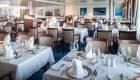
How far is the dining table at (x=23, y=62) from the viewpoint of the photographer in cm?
227

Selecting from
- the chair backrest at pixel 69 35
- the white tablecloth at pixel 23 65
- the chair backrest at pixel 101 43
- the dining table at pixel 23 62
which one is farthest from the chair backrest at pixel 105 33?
the white tablecloth at pixel 23 65

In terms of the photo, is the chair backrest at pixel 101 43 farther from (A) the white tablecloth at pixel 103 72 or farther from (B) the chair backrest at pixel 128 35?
(B) the chair backrest at pixel 128 35

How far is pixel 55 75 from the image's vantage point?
175cm

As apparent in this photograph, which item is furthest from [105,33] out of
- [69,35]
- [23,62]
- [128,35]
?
[23,62]

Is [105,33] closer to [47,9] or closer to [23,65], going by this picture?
[23,65]

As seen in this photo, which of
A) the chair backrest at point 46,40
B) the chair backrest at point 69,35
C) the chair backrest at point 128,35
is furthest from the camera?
the chair backrest at point 69,35

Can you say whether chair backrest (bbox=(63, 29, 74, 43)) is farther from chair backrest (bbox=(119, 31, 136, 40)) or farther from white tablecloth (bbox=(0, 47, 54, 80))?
white tablecloth (bbox=(0, 47, 54, 80))

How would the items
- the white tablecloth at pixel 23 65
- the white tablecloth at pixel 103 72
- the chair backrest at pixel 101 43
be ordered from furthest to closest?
the chair backrest at pixel 101 43, the white tablecloth at pixel 23 65, the white tablecloth at pixel 103 72

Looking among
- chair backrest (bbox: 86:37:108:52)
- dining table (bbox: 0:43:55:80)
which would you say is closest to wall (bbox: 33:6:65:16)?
chair backrest (bbox: 86:37:108:52)

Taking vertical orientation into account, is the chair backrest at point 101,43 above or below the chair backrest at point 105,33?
below

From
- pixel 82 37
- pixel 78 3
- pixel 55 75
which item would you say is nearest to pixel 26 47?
pixel 55 75

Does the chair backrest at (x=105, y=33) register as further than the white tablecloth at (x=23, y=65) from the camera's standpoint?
Yes

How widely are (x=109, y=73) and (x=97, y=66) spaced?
0.26 m

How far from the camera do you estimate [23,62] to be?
2.33 meters
